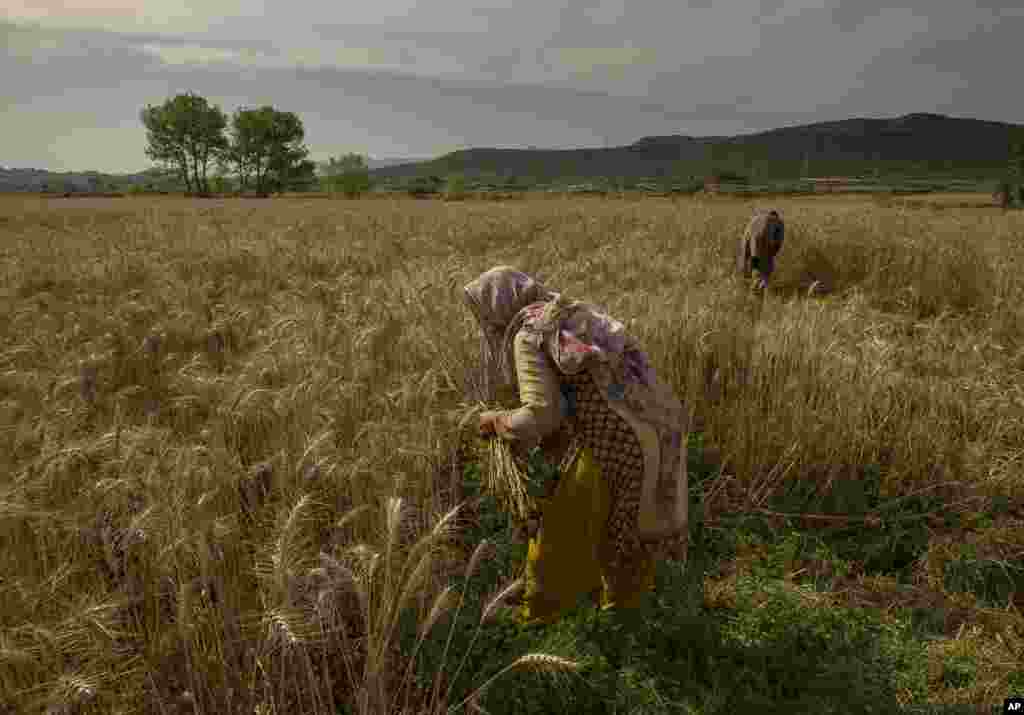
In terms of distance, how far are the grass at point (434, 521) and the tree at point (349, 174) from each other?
236 feet

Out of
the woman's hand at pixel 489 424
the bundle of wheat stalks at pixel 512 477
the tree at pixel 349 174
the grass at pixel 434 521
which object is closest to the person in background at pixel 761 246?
the grass at pixel 434 521

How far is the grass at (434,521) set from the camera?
2037 millimetres

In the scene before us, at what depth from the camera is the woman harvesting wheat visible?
7.51ft

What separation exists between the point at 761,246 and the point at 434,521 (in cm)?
702

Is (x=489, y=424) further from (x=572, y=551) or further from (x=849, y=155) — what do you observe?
(x=849, y=155)

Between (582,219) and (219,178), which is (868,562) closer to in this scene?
(582,219)

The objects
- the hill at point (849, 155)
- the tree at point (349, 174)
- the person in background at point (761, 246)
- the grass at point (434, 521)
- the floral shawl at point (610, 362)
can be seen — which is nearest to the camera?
Answer: the grass at point (434, 521)

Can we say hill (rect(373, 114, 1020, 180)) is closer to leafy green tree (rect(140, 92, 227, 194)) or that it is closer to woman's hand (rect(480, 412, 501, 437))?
leafy green tree (rect(140, 92, 227, 194))

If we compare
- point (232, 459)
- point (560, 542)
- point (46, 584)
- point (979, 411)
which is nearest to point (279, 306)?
point (232, 459)

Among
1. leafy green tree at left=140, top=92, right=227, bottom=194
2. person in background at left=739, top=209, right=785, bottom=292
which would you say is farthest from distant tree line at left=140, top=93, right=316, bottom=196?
person in background at left=739, top=209, right=785, bottom=292

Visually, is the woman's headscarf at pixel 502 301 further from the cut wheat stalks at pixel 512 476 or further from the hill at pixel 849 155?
the hill at pixel 849 155

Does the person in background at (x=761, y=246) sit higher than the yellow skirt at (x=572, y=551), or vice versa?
the person in background at (x=761, y=246)

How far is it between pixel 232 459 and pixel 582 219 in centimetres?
1358

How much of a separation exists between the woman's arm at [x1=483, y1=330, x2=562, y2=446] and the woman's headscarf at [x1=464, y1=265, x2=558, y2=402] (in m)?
0.19
